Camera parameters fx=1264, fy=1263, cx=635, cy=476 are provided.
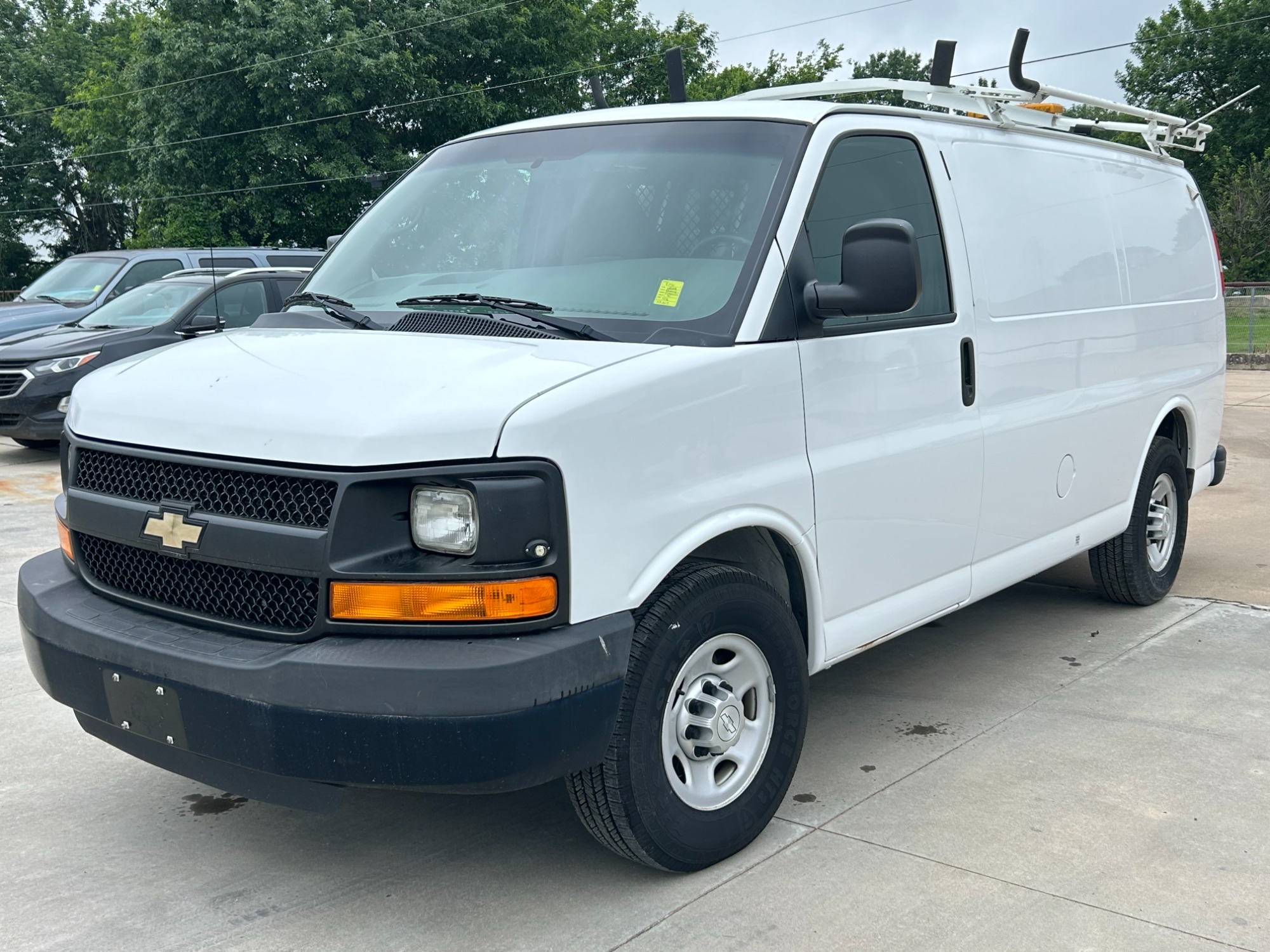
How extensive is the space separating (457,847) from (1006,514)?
2.33 metres

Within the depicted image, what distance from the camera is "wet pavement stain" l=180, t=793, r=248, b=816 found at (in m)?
3.93

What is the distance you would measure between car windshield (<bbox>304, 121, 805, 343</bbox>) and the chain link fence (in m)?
19.3

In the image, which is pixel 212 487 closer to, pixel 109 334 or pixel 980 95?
pixel 980 95

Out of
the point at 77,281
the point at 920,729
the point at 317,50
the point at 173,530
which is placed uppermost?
the point at 317,50

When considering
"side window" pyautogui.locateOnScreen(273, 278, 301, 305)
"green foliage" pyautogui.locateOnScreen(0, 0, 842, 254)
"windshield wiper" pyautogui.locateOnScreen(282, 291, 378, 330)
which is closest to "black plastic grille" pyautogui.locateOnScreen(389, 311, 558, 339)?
"windshield wiper" pyautogui.locateOnScreen(282, 291, 378, 330)

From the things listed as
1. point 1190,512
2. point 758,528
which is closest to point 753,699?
point 758,528

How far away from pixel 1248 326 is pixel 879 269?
2061 centimetres

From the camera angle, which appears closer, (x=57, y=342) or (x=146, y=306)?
(x=57, y=342)

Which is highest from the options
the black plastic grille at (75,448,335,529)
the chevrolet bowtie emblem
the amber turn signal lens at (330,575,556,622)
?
the black plastic grille at (75,448,335,529)

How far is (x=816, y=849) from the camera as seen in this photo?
141 inches

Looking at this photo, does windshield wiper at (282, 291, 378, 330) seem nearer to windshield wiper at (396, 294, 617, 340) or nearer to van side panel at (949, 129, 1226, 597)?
windshield wiper at (396, 294, 617, 340)

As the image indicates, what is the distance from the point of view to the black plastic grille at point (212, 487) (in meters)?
2.92

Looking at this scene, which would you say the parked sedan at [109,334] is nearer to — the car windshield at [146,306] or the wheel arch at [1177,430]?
the car windshield at [146,306]

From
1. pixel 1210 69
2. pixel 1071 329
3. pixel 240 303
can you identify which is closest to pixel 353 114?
pixel 240 303
